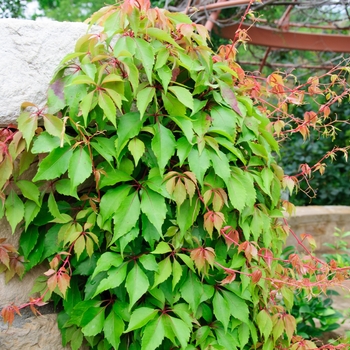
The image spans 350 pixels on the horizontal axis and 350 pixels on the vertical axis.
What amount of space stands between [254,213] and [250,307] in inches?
12.7

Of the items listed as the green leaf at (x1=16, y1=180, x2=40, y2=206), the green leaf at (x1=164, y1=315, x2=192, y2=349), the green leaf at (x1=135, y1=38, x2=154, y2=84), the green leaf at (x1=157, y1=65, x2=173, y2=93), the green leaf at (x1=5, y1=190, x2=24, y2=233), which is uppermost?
the green leaf at (x1=135, y1=38, x2=154, y2=84)

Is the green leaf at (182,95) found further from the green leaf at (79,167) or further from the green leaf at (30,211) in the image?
the green leaf at (30,211)

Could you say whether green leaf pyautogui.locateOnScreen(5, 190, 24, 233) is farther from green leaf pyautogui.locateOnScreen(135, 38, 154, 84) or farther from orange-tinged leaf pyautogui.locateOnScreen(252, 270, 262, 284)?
orange-tinged leaf pyautogui.locateOnScreen(252, 270, 262, 284)

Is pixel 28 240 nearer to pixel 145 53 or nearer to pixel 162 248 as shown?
pixel 162 248

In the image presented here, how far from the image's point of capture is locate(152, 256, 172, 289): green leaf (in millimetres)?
1238

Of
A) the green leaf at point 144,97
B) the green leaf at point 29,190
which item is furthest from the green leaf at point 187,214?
the green leaf at point 29,190

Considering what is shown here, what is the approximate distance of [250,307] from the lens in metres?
1.45

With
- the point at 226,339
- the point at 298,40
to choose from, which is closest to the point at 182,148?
the point at 226,339

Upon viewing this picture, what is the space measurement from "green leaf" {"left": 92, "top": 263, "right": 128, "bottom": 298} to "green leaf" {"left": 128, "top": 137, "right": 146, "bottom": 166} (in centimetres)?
32

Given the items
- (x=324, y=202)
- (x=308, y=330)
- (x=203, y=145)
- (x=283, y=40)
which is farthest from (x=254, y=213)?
(x=324, y=202)

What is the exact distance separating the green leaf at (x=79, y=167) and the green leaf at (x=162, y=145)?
0.62 feet

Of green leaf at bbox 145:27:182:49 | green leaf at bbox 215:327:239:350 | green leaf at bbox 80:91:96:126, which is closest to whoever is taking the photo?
green leaf at bbox 80:91:96:126

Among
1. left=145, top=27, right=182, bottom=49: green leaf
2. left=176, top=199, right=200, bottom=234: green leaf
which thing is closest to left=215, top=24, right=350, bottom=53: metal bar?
left=145, top=27, right=182, bottom=49: green leaf

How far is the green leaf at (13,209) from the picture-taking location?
126cm
